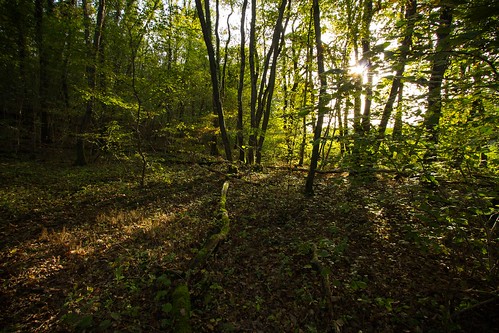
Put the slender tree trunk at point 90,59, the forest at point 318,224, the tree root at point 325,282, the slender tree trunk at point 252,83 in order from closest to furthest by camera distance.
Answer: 1. the forest at point 318,224
2. the tree root at point 325,282
3. the slender tree trunk at point 90,59
4. the slender tree trunk at point 252,83

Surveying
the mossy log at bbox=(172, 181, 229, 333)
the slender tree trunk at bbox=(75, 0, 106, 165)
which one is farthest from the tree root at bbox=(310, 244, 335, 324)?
the slender tree trunk at bbox=(75, 0, 106, 165)

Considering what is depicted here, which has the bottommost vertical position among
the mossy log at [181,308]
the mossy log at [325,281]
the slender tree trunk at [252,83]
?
the mossy log at [181,308]

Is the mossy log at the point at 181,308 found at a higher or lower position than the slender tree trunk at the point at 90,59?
lower

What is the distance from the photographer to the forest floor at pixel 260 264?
3.43m

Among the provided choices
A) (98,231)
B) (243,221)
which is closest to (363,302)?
(243,221)

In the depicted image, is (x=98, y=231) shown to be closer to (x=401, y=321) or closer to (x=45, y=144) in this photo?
(x=401, y=321)

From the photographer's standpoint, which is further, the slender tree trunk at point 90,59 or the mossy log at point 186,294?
the slender tree trunk at point 90,59

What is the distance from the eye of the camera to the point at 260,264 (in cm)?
491

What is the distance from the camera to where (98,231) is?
6168mm

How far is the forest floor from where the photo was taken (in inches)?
135

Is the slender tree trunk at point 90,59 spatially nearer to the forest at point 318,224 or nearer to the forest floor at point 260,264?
the forest at point 318,224

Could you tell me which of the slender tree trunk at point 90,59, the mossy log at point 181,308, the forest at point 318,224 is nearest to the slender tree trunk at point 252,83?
the forest at point 318,224

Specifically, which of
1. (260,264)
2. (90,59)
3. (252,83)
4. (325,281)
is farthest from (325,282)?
(90,59)

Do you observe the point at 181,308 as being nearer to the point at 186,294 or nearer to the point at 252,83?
the point at 186,294
